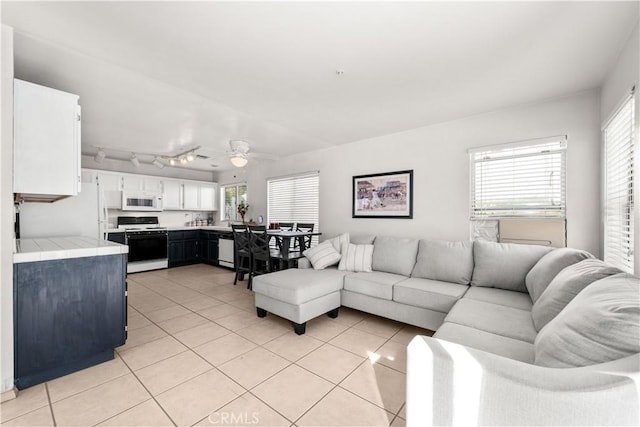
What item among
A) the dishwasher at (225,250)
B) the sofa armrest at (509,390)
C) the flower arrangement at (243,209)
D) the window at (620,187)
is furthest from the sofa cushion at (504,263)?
the flower arrangement at (243,209)

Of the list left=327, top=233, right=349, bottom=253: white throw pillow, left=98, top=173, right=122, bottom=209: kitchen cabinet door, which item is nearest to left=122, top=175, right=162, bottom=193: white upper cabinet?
left=98, top=173, right=122, bottom=209: kitchen cabinet door

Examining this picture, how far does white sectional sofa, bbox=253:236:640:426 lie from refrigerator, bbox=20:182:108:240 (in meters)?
2.41

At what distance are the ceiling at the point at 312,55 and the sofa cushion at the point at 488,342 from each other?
78.2 inches

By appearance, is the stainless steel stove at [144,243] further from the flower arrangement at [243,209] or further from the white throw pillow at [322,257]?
the white throw pillow at [322,257]

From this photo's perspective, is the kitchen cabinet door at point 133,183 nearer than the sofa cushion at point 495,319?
No

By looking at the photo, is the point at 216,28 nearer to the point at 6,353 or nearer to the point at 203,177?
the point at 6,353

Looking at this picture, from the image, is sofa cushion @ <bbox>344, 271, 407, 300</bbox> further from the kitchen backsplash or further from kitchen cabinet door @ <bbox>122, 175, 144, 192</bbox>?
the kitchen backsplash

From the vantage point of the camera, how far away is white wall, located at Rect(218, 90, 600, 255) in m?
2.60

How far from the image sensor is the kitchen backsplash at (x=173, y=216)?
18.4 ft

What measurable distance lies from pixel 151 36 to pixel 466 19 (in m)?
2.07

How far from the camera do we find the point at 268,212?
5.81m

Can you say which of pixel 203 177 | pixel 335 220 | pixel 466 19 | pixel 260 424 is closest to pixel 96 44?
pixel 466 19

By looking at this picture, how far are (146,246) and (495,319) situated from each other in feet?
19.7

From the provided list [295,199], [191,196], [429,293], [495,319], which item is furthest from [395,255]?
[191,196]
